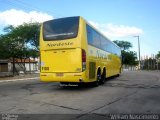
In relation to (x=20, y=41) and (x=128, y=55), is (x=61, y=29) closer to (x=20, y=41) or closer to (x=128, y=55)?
(x=20, y=41)

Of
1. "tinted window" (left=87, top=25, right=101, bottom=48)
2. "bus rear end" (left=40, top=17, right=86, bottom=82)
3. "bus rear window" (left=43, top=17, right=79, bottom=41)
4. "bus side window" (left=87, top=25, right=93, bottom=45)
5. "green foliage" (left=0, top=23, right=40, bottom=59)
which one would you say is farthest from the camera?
"green foliage" (left=0, top=23, right=40, bottom=59)

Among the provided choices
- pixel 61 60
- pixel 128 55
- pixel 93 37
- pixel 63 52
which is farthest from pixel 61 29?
pixel 128 55

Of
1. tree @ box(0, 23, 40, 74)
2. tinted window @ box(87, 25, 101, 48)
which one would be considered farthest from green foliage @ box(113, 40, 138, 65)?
tinted window @ box(87, 25, 101, 48)

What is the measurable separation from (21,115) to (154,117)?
12.4ft

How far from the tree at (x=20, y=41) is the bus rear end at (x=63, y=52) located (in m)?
28.3

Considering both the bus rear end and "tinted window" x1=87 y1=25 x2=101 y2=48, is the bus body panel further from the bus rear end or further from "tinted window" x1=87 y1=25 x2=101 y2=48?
"tinted window" x1=87 y1=25 x2=101 y2=48

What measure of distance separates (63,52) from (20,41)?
3286 cm

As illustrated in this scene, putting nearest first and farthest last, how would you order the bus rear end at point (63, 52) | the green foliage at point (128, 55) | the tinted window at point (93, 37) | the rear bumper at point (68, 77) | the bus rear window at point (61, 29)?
the rear bumper at point (68, 77), the bus rear end at point (63, 52), the bus rear window at point (61, 29), the tinted window at point (93, 37), the green foliage at point (128, 55)

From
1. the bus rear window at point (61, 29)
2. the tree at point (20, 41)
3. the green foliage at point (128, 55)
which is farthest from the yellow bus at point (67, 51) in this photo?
the green foliage at point (128, 55)

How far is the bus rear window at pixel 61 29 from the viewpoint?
13.0 meters

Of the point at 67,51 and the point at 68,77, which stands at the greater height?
the point at 67,51

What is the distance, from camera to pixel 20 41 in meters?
44.5

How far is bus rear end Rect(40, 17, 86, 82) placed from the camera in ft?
41.8

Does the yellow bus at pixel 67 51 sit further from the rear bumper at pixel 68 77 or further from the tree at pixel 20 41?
the tree at pixel 20 41
